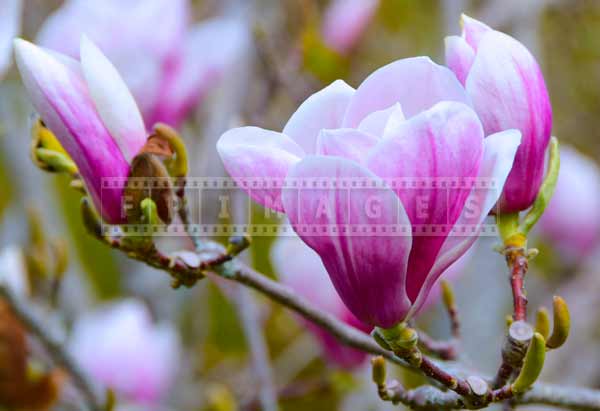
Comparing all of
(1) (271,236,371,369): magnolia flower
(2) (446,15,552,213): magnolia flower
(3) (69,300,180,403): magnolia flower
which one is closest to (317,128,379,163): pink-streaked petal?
(2) (446,15,552,213): magnolia flower

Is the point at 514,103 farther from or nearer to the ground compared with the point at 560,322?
farther from the ground

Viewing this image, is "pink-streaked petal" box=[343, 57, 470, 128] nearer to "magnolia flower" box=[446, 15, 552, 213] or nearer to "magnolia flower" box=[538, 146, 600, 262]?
"magnolia flower" box=[446, 15, 552, 213]

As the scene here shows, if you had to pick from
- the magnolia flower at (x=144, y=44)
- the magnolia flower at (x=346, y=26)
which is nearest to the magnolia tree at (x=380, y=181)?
the magnolia flower at (x=144, y=44)

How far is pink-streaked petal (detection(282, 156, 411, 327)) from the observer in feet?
1.43

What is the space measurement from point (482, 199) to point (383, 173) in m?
0.07

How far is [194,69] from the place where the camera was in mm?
1105

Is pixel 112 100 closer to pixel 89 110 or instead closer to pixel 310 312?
pixel 89 110

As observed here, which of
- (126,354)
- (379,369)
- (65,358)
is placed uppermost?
(379,369)

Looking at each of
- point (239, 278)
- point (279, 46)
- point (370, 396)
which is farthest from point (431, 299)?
point (279, 46)

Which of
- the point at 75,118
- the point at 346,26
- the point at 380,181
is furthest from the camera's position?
the point at 346,26

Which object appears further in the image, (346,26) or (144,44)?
(346,26)

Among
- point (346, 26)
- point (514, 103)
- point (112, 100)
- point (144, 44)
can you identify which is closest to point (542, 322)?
point (514, 103)

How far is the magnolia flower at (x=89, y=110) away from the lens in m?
0.53

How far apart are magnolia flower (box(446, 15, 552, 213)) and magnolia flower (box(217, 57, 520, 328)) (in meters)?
0.03
